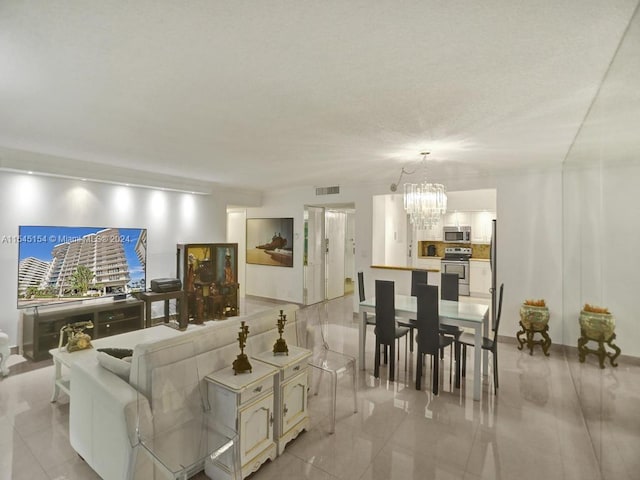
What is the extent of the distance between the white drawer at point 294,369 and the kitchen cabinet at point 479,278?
589 cm

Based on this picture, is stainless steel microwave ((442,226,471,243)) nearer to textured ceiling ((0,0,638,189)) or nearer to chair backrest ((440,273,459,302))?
chair backrest ((440,273,459,302))

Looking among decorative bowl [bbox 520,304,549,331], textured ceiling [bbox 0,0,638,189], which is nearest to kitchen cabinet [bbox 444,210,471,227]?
decorative bowl [bbox 520,304,549,331]

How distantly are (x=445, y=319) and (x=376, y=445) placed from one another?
1.51 metres

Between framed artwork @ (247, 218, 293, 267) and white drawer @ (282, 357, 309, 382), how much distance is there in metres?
4.75

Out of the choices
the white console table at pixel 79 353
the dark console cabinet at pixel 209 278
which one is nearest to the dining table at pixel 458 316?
the white console table at pixel 79 353

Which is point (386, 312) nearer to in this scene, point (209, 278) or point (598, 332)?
point (598, 332)

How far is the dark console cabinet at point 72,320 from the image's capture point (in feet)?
13.3

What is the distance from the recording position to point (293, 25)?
1582mm

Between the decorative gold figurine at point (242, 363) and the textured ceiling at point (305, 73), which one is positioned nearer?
the textured ceiling at point (305, 73)

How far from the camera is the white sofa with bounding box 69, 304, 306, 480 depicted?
1.86 meters

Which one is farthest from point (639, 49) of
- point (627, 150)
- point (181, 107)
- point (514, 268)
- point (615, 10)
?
point (514, 268)

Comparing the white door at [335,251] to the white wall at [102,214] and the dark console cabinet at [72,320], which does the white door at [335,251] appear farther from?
the dark console cabinet at [72,320]

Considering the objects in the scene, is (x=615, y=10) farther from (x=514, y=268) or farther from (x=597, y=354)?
(x=514, y=268)

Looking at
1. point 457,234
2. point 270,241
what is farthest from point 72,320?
point 457,234
